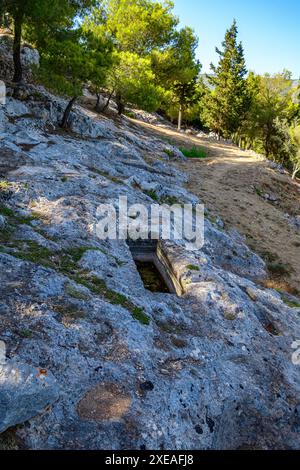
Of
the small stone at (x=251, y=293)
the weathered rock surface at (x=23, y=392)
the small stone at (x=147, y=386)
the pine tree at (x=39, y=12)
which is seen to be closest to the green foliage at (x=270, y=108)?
the pine tree at (x=39, y=12)

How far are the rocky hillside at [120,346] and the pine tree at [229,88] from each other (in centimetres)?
4617

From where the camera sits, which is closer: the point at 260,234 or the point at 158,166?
the point at 260,234

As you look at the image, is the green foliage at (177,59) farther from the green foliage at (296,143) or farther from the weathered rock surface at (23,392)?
the weathered rock surface at (23,392)

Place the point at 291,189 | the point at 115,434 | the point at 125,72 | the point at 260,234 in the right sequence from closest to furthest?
the point at 115,434, the point at 260,234, the point at 125,72, the point at 291,189

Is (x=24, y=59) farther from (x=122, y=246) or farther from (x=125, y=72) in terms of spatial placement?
(x=122, y=246)

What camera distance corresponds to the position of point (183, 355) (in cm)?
928

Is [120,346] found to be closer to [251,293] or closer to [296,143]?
[251,293]

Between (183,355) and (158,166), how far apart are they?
2226 centimetres

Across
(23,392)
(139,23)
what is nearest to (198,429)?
(23,392)

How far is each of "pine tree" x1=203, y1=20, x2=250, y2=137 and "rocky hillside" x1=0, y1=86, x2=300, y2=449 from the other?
4617 centimetres

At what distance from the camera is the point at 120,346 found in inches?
344

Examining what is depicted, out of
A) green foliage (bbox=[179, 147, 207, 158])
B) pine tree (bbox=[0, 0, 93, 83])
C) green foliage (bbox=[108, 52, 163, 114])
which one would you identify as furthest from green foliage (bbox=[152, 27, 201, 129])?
pine tree (bbox=[0, 0, 93, 83])

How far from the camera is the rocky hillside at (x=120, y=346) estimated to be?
6844 millimetres

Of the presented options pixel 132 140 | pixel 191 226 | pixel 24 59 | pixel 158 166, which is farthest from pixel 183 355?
pixel 24 59
